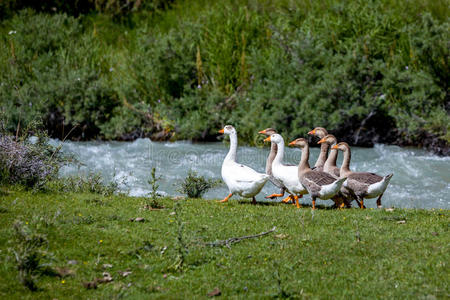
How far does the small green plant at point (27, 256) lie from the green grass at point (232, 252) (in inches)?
4.1

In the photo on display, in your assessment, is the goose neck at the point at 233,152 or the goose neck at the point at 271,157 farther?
the goose neck at the point at 271,157

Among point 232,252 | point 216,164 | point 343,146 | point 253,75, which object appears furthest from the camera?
point 253,75

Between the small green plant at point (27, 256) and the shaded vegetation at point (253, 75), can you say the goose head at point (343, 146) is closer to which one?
the shaded vegetation at point (253, 75)

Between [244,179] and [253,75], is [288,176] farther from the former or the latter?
[253,75]

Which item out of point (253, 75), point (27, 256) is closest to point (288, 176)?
point (27, 256)

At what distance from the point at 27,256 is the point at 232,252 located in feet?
8.66

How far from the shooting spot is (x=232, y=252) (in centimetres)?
728

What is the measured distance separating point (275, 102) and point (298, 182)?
25.5ft

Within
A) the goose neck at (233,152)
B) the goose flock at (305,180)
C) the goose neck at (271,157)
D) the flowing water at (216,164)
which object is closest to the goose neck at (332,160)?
the goose flock at (305,180)

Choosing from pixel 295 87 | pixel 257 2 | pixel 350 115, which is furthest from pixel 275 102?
pixel 257 2

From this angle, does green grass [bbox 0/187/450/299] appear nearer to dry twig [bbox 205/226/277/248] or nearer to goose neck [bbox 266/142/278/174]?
dry twig [bbox 205/226/277/248]

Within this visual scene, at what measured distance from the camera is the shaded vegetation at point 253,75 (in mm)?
17234

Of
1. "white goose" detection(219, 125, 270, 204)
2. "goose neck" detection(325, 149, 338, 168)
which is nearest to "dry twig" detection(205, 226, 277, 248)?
"white goose" detection(219, 125, 270, 204)

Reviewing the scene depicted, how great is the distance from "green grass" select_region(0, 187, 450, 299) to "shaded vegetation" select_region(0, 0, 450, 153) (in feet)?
27.4
